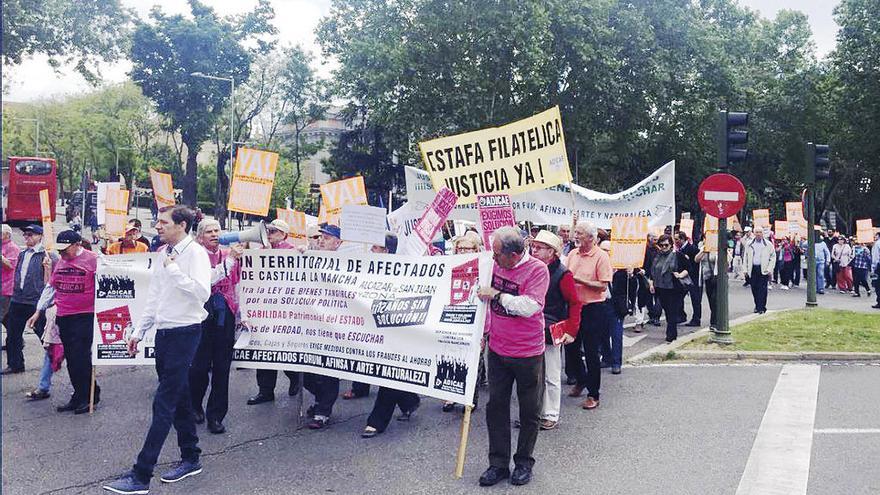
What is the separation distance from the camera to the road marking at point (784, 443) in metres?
5.55

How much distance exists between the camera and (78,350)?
7570 mm

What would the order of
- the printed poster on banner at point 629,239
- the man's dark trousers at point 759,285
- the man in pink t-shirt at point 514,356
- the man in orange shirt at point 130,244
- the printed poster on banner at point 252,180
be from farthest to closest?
1. the man's dark trousers at point 759,285
2. the man in orange shirt at point 130,244
3. the printed poster on banner at point 629,239
4. the printed poster on banner at point 252,180
5. the man in pink t-shirt at point 514,356

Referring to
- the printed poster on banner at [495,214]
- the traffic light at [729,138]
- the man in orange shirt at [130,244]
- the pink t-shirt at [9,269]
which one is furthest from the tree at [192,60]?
the printed poster on banner at [495,214]

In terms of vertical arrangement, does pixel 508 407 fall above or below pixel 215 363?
below

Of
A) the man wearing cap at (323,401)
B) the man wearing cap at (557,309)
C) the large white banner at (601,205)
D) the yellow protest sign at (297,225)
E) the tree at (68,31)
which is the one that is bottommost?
the man wearing cap at (323,401)

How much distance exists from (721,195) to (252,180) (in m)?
6.51

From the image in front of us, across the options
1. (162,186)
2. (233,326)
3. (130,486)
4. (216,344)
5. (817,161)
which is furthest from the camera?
(817,161)

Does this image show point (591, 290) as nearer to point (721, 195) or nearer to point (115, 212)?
point (721, 195)

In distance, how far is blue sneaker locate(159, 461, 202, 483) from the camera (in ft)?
18.3

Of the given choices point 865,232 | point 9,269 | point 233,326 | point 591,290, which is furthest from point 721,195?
point 865,232

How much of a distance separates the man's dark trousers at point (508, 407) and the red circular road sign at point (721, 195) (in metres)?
6.45

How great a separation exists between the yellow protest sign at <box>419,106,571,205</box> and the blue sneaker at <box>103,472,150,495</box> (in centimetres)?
496

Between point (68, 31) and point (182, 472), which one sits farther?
point (68, 31)

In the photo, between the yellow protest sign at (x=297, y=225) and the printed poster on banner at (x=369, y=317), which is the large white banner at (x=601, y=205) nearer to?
the yellow protest sign at (x=297, y=225)
